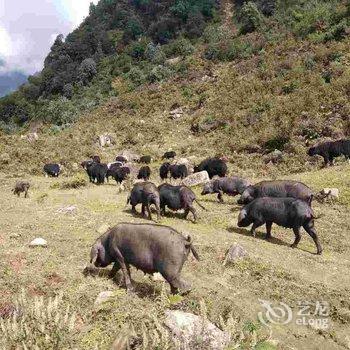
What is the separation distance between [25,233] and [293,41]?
40.2 meters

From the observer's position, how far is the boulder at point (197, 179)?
22969 mm

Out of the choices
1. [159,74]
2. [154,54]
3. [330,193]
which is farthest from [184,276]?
[154,54]

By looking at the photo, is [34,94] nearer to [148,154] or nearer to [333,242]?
[148,154]

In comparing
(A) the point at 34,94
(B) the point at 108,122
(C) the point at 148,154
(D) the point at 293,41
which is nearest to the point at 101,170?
(C) the point at 148,154

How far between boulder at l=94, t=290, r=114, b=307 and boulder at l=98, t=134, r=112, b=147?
103 ft

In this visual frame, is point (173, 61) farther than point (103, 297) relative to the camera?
Yes

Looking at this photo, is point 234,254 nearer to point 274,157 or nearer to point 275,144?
point 274,157

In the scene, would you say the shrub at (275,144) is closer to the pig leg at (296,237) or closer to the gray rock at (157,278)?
the pig leg at (296,237)

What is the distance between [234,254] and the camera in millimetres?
11719

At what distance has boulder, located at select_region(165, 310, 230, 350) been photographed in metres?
6.00

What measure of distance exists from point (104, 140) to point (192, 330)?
34215 mm

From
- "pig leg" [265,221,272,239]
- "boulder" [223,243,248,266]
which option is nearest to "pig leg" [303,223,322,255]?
"pig leg" [265,221,272,239]

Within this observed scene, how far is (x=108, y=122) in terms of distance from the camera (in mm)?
47625

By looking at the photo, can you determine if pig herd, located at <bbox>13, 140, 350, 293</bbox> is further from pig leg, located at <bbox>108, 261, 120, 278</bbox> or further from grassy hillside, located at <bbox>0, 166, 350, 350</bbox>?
grassy hillside, located at <bbox>0, 166, 350, 350</bbox>
